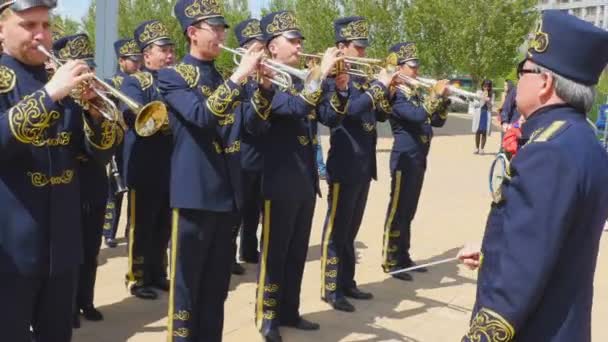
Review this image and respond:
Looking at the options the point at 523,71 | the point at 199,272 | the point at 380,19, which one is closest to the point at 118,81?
the point at 199,272

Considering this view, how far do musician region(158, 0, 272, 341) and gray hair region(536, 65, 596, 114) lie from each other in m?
1.93

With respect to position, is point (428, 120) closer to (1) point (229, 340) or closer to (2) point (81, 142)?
(1) point (229, 340)

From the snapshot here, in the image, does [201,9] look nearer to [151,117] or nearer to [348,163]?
[151,117]

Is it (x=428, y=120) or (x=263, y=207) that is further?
(x=428, y=120)

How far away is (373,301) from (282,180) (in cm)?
179

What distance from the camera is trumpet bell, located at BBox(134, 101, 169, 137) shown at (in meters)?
3.59

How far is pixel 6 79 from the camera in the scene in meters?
2.91

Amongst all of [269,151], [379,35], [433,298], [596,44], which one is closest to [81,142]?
[269,151]

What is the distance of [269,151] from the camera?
473cm

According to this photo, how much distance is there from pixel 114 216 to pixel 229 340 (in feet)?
9.85

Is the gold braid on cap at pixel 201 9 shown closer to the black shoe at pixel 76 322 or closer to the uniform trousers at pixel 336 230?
the uniform trousers at pixel 336 230

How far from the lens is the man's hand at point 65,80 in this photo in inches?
111

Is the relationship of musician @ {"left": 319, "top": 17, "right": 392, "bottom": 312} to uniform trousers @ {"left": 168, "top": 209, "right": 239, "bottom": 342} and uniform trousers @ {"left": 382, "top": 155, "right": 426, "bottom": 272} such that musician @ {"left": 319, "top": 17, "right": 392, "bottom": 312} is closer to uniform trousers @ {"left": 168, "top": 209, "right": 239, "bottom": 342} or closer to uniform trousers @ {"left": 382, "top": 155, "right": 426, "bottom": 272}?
uniform trousers @ {"left": 382, "top": 155, "right": 426, "bottom": 272}

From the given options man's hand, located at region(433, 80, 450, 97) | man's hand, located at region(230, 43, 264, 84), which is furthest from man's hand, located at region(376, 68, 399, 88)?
man's hand, located at region(230, 43, 264, 84)
